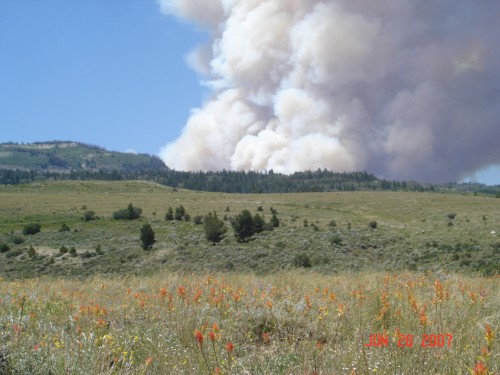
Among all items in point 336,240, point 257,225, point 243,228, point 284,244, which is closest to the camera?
point 336,240

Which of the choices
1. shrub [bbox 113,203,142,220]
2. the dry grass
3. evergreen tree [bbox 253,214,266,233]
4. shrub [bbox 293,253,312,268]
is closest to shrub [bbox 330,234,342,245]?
evergreen tree [bbox 253,214,266,233]

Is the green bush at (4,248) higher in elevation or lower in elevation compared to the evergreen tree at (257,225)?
lower

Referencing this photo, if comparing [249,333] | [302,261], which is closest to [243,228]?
[302,261]

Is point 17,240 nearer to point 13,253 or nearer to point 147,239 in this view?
point 13,253

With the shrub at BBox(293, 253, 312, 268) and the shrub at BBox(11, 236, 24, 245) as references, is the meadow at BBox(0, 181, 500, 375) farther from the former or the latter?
the shrub at BBox(11, 236, 24, 245)

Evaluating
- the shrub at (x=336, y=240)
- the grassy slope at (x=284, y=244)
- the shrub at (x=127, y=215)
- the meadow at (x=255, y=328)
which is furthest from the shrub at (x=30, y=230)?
the meadow at (x=255, y=328)

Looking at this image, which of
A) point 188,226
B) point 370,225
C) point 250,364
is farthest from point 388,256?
point 250,364

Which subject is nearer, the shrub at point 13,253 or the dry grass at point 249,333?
the dry grass at point 249,333

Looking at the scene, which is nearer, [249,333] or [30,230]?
[249,333]

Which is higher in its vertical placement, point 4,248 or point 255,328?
point 255,328

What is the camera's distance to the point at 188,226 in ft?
197

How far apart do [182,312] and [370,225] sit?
5075 centimetres

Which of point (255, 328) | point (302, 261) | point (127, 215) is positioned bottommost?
point (302, 261)

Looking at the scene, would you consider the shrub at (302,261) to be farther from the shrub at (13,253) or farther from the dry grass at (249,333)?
the shrub at (13,253)
